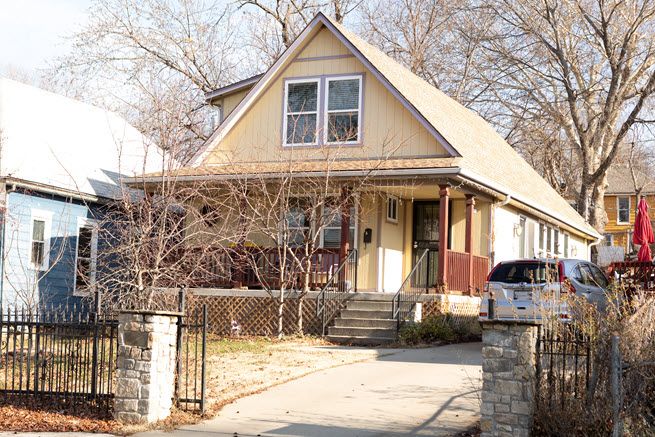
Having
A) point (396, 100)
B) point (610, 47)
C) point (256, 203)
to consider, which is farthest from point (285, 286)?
point (610, 47)

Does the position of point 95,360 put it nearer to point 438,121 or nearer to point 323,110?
point 323,110

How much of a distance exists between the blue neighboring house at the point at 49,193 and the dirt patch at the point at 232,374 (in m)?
4.83

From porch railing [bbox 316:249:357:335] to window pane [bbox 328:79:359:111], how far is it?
3.88m

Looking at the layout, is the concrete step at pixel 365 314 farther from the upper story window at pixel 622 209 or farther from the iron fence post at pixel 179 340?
the upper story window at pixel 622 209

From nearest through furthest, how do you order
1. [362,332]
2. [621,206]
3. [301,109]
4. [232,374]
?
[232,374] → [362,332] → [301,109] → [621,206]

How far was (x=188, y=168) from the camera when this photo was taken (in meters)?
22.6

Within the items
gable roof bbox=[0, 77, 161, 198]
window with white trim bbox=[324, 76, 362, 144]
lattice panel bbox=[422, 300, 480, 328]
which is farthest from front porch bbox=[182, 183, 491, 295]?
gable roof bbox=[0, 77, 161, 198]

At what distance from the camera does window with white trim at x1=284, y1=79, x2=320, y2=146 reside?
75.0 feet

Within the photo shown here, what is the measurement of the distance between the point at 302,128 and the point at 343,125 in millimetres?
1116

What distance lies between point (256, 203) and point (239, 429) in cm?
1194

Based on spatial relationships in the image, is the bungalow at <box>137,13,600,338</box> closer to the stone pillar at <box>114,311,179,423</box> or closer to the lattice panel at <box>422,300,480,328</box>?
A: the lattice panel at <box>422,300,480,328</box>

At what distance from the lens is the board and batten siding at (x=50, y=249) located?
20.6m

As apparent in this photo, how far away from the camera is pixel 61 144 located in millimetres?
24281

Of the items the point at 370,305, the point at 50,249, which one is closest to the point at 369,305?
the point at 370,305
